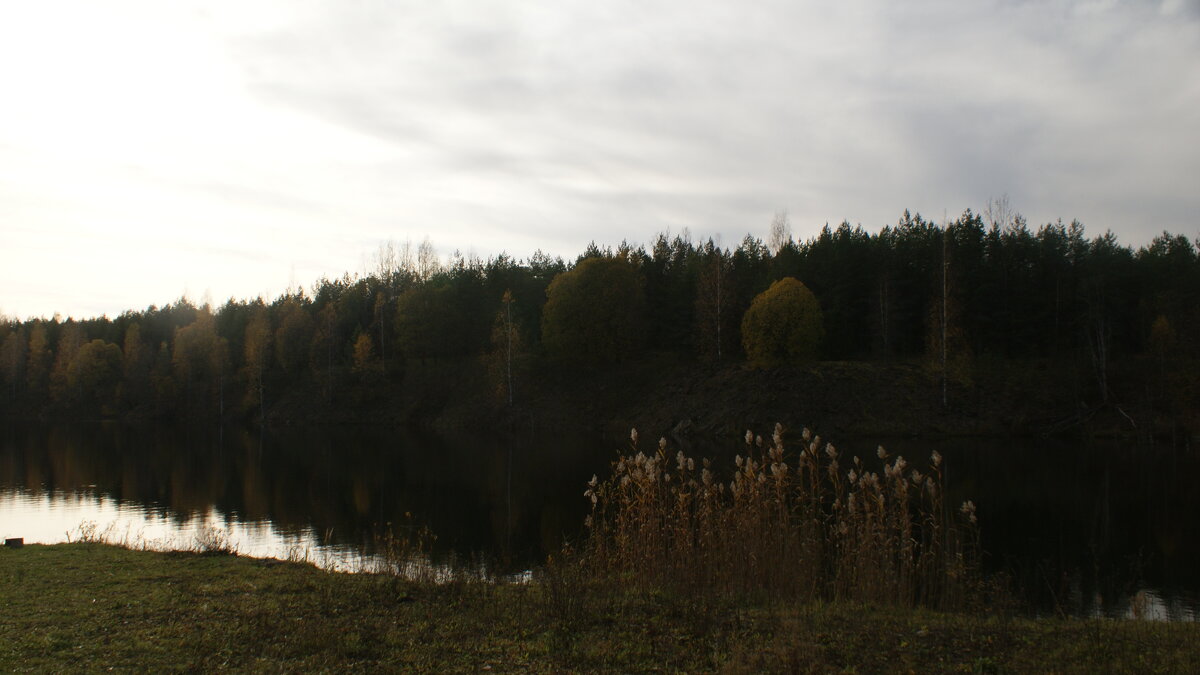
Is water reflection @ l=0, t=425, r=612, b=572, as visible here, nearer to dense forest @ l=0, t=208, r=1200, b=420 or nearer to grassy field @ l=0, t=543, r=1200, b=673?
grassy field @ l=0, t=543, r=1200, b=673

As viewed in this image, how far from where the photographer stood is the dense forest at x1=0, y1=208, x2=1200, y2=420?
194ft

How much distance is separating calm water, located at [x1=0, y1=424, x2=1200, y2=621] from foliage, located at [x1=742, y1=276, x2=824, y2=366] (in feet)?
43.2

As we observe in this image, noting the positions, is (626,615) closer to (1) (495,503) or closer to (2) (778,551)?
(2) (778,551)

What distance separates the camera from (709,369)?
6269 centimetres

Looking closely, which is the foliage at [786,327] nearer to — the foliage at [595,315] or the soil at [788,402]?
the soil at [788,402]

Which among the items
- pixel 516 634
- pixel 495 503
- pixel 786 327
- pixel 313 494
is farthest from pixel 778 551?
pixel 786 327

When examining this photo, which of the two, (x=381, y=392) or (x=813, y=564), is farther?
(x=381, y=392)

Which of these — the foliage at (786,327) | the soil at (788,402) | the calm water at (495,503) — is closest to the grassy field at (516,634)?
the calm water at (495,503)

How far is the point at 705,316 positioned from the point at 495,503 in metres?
42.5

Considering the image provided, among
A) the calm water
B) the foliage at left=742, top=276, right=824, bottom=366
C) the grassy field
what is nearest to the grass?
the grassy field

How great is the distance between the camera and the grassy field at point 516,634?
275 inches

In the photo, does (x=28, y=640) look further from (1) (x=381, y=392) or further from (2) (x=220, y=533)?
(1) (x=381, y=392)

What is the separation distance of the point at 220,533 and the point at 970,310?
58727 mm

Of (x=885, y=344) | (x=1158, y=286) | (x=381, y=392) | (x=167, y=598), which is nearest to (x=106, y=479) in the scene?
(x=167, y=598)
